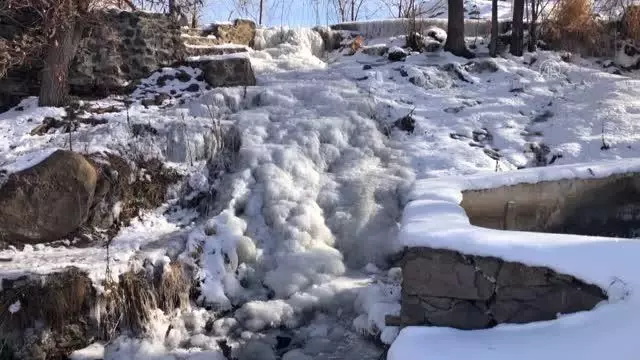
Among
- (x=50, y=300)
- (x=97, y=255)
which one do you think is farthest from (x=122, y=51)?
(x=50, y=300)

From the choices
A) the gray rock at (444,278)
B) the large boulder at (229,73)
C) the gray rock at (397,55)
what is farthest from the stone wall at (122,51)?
the gray rock at (444,278)

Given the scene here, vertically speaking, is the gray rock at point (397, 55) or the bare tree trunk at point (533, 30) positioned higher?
the bare tree trunk at point (533, 30)

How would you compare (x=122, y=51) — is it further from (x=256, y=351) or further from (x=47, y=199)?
(x=256, y=351)

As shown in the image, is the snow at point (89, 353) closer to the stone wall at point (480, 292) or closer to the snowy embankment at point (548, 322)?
the stone wall at point (480, 292)

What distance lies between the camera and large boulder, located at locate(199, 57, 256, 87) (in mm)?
10164

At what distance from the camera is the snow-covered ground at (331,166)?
579 centimetres

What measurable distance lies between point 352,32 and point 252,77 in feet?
13.6

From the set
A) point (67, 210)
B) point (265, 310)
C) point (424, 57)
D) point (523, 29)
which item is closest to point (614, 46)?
point (523, 29)

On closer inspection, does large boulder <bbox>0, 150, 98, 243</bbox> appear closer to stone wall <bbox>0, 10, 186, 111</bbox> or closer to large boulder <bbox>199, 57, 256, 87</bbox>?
stone wall <bbox>0, 10, 186, 111</bbox>

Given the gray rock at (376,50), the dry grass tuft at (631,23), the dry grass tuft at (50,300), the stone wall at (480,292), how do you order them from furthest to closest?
the gray rock at (376,50) → the dry grass tuft at (631,23) → the dry grass tuft at (50,300) → the stone wall at (480,292)

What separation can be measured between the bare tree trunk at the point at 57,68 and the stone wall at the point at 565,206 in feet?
19.7

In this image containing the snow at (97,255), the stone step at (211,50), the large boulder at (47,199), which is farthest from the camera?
the stone step at (211,50)

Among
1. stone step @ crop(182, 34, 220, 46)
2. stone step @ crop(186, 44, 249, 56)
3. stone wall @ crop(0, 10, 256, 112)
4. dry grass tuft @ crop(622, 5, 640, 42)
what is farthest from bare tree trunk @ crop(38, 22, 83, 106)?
dry grass tuft @ crop(622, 5, 640, 42)

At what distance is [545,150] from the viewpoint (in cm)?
887
